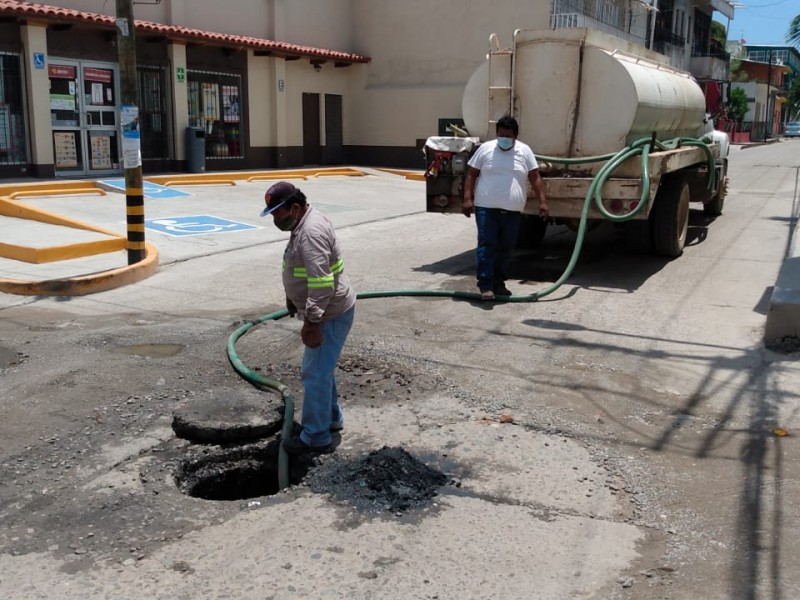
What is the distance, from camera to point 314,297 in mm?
4484

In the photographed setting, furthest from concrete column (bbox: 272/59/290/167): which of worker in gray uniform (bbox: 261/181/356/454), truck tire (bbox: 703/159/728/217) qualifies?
worker in gray uniform (bbox: 261/181/356/454)

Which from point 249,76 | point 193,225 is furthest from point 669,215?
point 249,76

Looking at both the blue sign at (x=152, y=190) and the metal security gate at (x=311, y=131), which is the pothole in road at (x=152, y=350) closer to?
the blue sign at (x=152, y=190)

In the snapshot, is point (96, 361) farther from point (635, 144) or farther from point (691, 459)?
point (635, 144)

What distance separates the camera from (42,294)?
8766 millimetres

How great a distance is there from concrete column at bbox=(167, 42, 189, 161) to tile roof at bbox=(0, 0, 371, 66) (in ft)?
1.37

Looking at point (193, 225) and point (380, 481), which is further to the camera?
point (193, 225)

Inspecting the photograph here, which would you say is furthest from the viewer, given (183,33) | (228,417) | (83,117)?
(183,33)

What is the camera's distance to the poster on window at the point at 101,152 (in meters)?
18.1

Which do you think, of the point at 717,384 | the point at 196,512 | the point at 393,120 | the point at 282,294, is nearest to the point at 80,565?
the point at 196,512

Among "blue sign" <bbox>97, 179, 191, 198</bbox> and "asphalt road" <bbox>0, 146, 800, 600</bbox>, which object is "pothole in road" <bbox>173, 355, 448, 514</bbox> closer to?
"asphalt road" <bbox>0, 146, 800, 600</bbox>

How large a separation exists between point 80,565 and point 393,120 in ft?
75.6

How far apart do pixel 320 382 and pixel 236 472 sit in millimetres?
720

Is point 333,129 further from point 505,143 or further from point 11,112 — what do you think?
point 505,143
